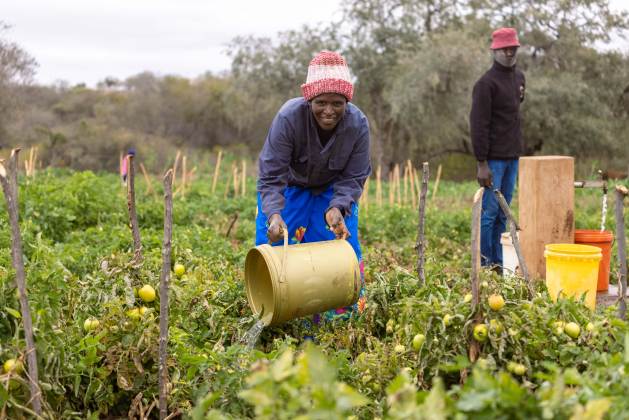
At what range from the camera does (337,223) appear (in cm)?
326

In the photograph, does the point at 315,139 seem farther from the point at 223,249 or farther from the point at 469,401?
the point at 223,249

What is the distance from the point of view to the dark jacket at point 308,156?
3.33 meters

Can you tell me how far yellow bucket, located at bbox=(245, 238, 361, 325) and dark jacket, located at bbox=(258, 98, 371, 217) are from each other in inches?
13.6

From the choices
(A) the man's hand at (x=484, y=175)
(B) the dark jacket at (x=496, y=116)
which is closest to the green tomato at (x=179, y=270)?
(A) the man's hand at (x=484, y=175)

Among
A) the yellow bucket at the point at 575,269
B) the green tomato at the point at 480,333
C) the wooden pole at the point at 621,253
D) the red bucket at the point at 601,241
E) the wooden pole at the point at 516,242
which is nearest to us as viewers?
the green tomato at the point at 480,333

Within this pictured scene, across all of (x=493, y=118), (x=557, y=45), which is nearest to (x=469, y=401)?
(x=493, y=118)

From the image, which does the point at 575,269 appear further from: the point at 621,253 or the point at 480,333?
the point at 480,333

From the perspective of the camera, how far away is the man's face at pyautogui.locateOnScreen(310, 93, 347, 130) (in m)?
3.19

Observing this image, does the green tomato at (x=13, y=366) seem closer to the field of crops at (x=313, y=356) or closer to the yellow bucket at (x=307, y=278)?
the field of crops at (x=313, y=356)

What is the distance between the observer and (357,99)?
18938 millimetres

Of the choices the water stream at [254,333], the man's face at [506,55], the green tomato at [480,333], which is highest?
the man's face at [506,55]

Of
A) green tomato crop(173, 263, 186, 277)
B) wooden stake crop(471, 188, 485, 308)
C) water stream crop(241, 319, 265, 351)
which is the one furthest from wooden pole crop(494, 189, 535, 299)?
green tomato crop(173, 263, 186, 277)

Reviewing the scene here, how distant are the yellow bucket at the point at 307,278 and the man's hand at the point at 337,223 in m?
0.14

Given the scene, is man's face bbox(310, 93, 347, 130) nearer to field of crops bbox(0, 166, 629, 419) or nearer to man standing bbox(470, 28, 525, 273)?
field of crops bbox(0, 166, 629, 419)
